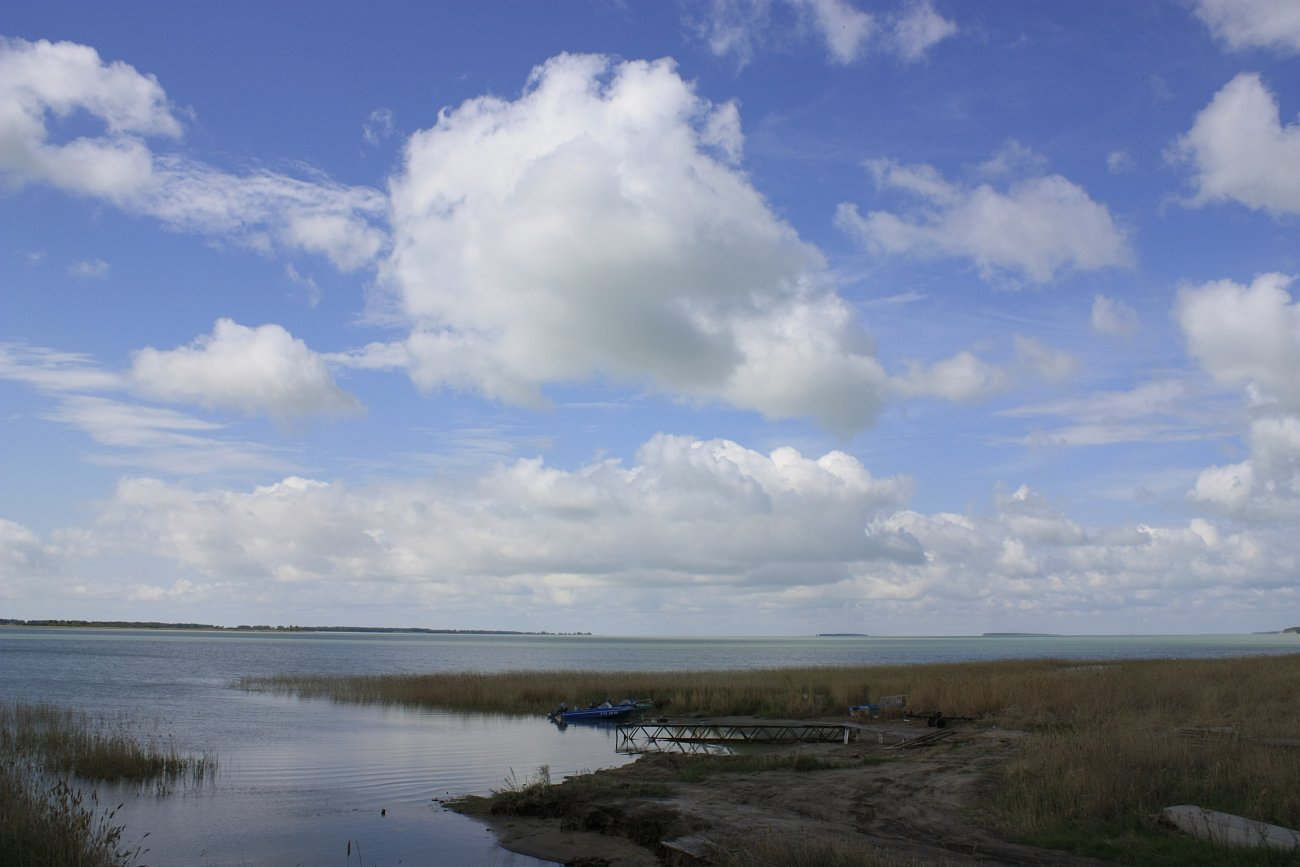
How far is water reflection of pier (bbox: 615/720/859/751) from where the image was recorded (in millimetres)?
29022

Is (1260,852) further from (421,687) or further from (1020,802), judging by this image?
(421,687)

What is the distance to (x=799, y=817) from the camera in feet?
49.2

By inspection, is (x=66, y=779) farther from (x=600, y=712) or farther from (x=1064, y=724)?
(x=1064, y=724)

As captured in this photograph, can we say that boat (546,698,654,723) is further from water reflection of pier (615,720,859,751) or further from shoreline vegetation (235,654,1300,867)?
water reflection of pier (615,720,859,751)

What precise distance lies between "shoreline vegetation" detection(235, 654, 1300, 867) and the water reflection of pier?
3374 mm

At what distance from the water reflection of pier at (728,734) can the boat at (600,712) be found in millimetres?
3509

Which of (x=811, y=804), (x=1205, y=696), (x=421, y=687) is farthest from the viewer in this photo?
(x=421, y=687)

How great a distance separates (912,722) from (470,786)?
50.6 ft

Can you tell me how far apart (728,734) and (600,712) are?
6.79m

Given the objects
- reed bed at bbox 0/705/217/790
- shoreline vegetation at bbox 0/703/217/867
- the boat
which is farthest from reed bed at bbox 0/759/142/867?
the boat

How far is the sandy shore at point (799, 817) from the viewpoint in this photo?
12.9 metres

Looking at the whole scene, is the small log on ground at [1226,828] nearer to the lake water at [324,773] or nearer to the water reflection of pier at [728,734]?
the lake water at [324,773]

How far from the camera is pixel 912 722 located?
98.9 ft

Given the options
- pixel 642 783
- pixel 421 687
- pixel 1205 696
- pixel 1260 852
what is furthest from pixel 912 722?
pixel 421 687
